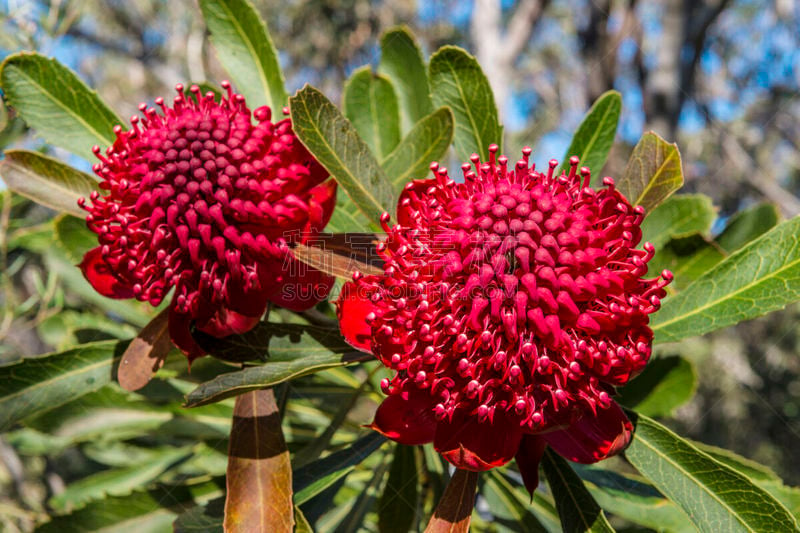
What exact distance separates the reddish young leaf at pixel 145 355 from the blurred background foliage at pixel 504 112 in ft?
0.86

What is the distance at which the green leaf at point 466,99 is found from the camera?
67.1 inches

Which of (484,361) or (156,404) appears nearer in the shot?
(484,361)

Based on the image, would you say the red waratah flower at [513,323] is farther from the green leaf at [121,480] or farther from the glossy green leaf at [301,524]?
the green leaf at [121,480]

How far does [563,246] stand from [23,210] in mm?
2548

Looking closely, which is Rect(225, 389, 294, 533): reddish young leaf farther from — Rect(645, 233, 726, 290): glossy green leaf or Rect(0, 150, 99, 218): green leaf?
Rect(645, 233, 726, 290): glossy green leaf

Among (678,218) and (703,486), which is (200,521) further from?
(678,218)

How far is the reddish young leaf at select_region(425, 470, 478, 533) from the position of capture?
1265mm

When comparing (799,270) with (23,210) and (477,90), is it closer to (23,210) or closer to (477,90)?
(477,90)

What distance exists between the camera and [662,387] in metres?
2.30

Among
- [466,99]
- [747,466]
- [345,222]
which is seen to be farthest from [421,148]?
[747,466]

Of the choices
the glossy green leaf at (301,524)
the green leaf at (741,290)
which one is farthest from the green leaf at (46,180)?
the green leaf at (741,290)

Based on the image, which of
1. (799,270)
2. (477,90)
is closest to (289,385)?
(477,90)

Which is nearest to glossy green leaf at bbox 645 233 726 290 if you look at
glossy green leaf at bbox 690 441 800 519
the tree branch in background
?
glossy green leaf at bbox 690 441 800 519

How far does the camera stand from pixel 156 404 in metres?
2.30
